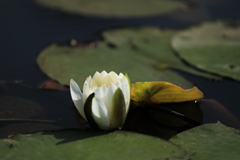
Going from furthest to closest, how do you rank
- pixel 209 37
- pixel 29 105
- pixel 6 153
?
pixel 209 37
pixel 29 105
pixel 6 153

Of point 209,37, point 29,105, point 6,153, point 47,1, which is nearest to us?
point 6,153

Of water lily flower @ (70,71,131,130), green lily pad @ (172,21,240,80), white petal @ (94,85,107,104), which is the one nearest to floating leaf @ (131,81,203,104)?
water lily flower @ (70,71,131,130)

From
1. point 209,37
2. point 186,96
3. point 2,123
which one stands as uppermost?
point 209,37

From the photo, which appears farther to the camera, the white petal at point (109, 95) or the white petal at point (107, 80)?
the white petal at point (107, 80)

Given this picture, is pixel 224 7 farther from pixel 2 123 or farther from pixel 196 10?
pixel 2 123

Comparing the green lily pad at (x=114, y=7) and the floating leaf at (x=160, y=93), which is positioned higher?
the green lily pad at (x=114, y=7)

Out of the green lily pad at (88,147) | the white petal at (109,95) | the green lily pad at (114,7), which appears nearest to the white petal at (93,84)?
the white petal at (109,95)

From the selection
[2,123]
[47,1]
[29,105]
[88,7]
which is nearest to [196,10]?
[88,7]

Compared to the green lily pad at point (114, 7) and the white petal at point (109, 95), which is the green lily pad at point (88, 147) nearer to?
the white petal at point (109, 95)
